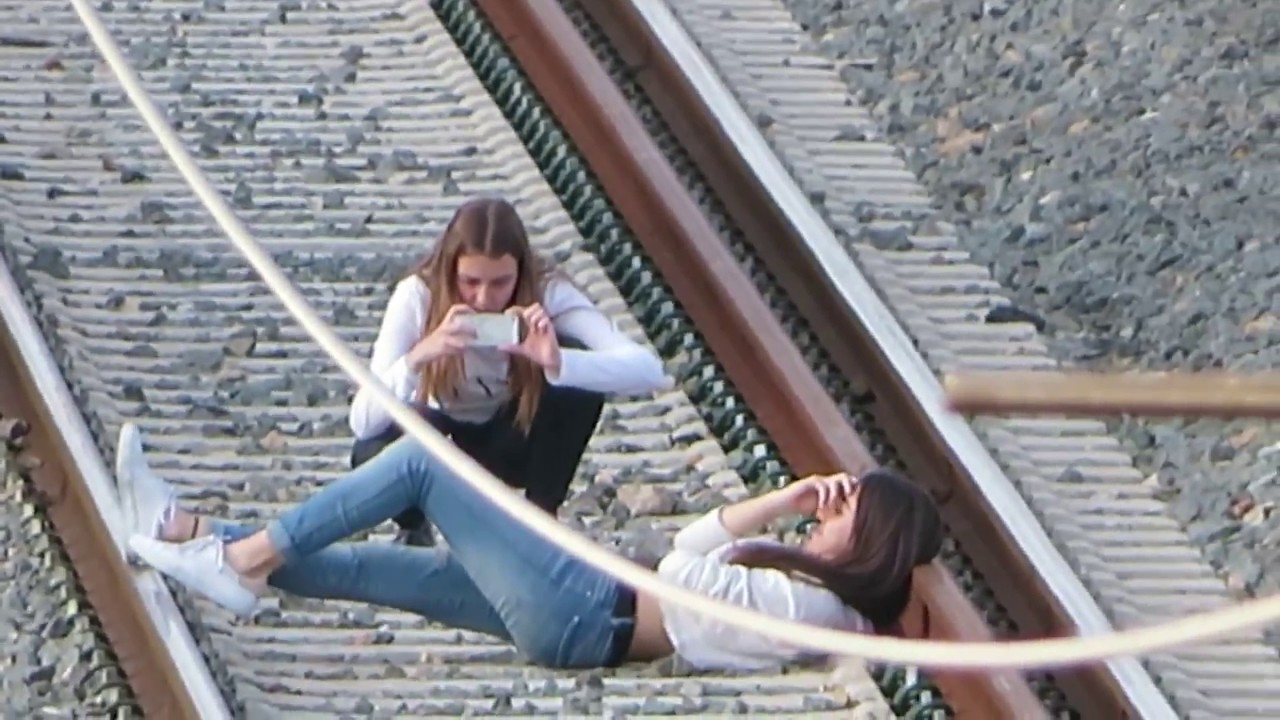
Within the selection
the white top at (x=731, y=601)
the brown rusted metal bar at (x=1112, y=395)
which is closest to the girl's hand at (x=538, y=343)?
the white top at (x=731, y=601)

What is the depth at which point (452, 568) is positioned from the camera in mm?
4168

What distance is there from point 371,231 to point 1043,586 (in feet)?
5.56

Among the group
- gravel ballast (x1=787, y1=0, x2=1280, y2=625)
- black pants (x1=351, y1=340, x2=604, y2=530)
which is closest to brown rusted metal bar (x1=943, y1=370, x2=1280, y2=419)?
black pants (x1=351, y1=340, x2=604, y2=530)

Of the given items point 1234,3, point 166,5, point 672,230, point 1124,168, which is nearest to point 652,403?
point 672,230

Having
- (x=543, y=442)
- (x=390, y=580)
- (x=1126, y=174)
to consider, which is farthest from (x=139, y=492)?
(x=1126, y=174)

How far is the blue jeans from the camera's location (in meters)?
4.06

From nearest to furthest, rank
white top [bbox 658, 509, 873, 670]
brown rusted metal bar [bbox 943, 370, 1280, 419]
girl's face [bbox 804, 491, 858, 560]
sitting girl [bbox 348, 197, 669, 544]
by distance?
1. brown rusted metal bar [bbox 943, 370, 1280, 419]
2. white top [bbox 658, 509, 873, 670]
3. girl's face [bbox 804, 491, 858, 560]
4. sitting girl [bbox 348, 197, 669, 544]

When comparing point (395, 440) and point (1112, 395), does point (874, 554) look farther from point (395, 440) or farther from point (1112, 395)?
point (1112, 395)

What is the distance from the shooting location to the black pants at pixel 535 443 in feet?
13.9

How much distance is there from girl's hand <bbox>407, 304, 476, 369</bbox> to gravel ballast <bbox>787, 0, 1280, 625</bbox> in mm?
1364

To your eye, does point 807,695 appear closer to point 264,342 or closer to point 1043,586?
point 1043,586

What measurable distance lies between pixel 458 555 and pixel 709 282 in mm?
1030

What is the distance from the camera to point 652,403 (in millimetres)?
4832

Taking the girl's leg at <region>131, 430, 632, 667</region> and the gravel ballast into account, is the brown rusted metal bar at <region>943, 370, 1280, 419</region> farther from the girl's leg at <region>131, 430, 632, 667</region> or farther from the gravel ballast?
the gravel ballast
